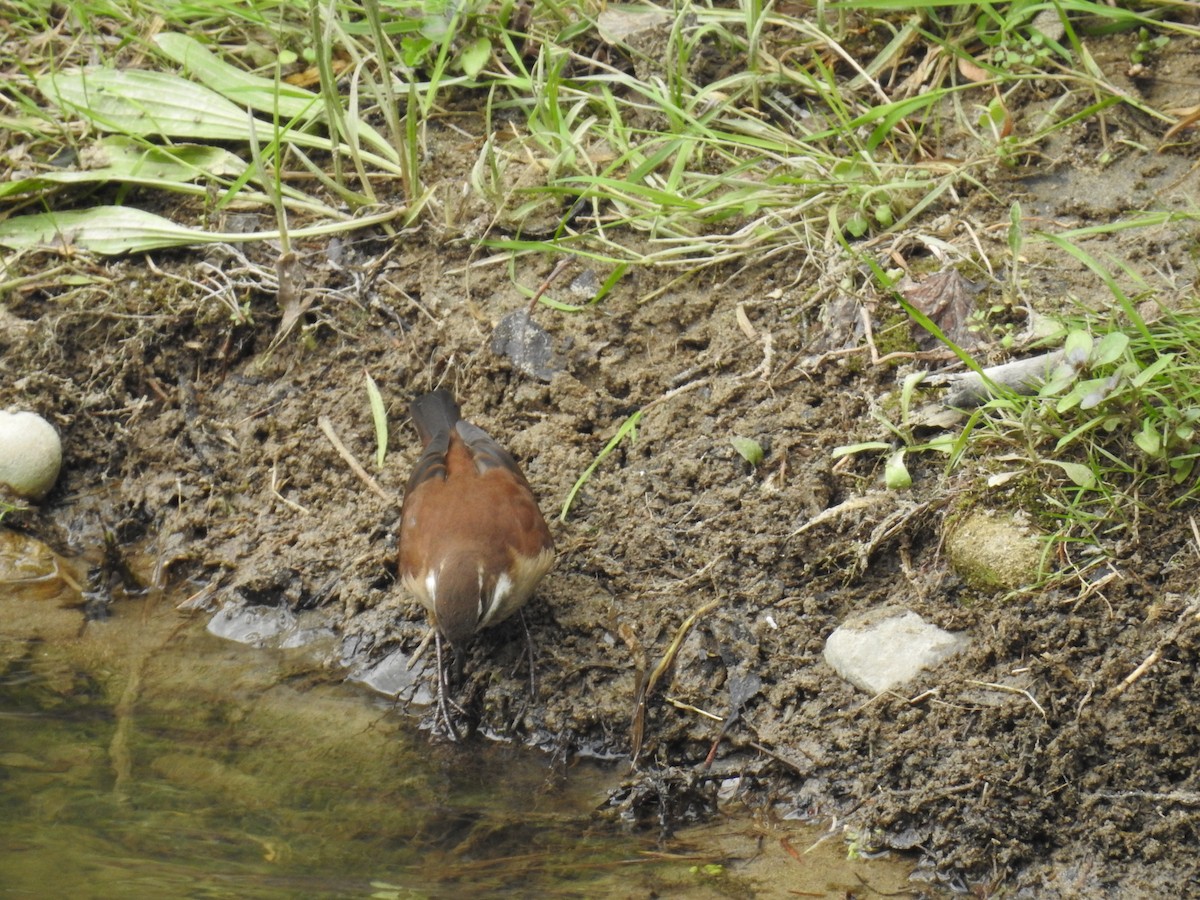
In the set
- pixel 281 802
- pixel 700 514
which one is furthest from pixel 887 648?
pixel 281 802

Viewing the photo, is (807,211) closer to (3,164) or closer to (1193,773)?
(1193,773)

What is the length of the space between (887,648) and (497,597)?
1.48 metres

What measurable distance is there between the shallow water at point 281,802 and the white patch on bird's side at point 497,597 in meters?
0.48

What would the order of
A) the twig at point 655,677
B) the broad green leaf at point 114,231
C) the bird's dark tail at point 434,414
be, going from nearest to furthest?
the twig at point 655,677 → the bird's dark tail at point 434,414 → the broad green leaf at point 114,231

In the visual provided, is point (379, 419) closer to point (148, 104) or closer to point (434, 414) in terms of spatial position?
point (434, 414)

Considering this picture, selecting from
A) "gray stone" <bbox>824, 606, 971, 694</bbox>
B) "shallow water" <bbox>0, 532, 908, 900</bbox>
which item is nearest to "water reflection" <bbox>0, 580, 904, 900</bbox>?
"shallow water" <bbox>0, 532, 908, 900</bbox>

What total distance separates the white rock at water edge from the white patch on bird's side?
260 cm

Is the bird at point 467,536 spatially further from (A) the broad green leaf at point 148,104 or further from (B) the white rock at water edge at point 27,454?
(A) the broad green leaf at point 148,104

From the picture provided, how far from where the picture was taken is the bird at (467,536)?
5.00 m

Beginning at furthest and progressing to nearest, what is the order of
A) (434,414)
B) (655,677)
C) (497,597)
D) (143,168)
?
1. (143,168)
2. (434,414)
3. (497,597)
4. (655,677)

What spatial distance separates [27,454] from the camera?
20.6ft

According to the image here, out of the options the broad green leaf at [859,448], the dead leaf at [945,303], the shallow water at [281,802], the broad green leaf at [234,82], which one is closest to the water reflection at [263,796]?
the shallow water at [281,802]

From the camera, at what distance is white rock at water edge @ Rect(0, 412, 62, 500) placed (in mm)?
6254

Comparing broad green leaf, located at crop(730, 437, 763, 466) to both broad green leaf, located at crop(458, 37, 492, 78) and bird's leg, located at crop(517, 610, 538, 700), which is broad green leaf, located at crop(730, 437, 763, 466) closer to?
bird's leg, located at crop(517, 610, 538, 700)
